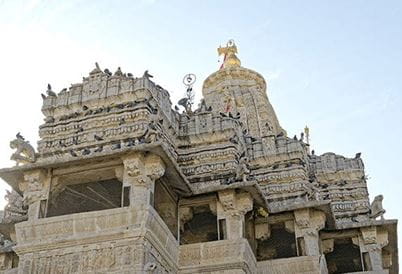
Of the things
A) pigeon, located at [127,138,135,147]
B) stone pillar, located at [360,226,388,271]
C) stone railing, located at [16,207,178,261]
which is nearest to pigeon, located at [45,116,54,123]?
pigeon, located at [127,138,135,147]

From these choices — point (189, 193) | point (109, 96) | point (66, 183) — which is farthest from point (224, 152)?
point (66, 183)

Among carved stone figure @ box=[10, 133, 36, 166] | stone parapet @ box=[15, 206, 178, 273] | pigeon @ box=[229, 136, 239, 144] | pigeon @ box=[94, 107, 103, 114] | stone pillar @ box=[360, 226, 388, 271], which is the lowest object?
stone parapet @ box=[15, 206, 178, 273]

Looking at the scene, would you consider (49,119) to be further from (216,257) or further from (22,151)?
(216,257)

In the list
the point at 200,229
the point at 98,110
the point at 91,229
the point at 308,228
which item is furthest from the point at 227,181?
the point at 91,229

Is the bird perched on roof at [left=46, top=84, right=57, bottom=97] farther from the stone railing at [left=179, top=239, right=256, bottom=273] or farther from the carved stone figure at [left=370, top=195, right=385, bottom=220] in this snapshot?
the carved stone figure at [left=370, top=195, right=385, bottom=220]

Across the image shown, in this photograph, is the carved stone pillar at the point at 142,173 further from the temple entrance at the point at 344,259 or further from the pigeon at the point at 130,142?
the temple entrance at the point at 344,259

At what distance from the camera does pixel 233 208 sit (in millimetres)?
16906

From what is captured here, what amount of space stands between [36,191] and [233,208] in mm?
4965

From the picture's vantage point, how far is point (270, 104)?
29953 mm

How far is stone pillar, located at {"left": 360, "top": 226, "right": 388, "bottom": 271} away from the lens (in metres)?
19.4

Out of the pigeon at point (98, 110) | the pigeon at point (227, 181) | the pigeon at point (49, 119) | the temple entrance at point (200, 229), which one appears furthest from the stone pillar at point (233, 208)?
the pigeon at point (49, 119)

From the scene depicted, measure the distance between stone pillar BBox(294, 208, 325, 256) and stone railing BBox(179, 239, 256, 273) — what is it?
7.09 feet

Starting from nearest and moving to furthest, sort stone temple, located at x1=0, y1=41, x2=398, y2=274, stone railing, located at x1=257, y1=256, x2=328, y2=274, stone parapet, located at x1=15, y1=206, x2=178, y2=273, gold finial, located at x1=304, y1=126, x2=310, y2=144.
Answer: stone parapet, located at x1=15, y1=206, x2=178, y2=273 < stone temple, located at x1=0, y1=41, x2=398, y2=274 < stone railing, located at x1=257, y1=256, x2=328, y2=274 < gold finial, located at x1=304, y1=126, x2=310, y2=144

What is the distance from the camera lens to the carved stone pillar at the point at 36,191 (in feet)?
51.7
